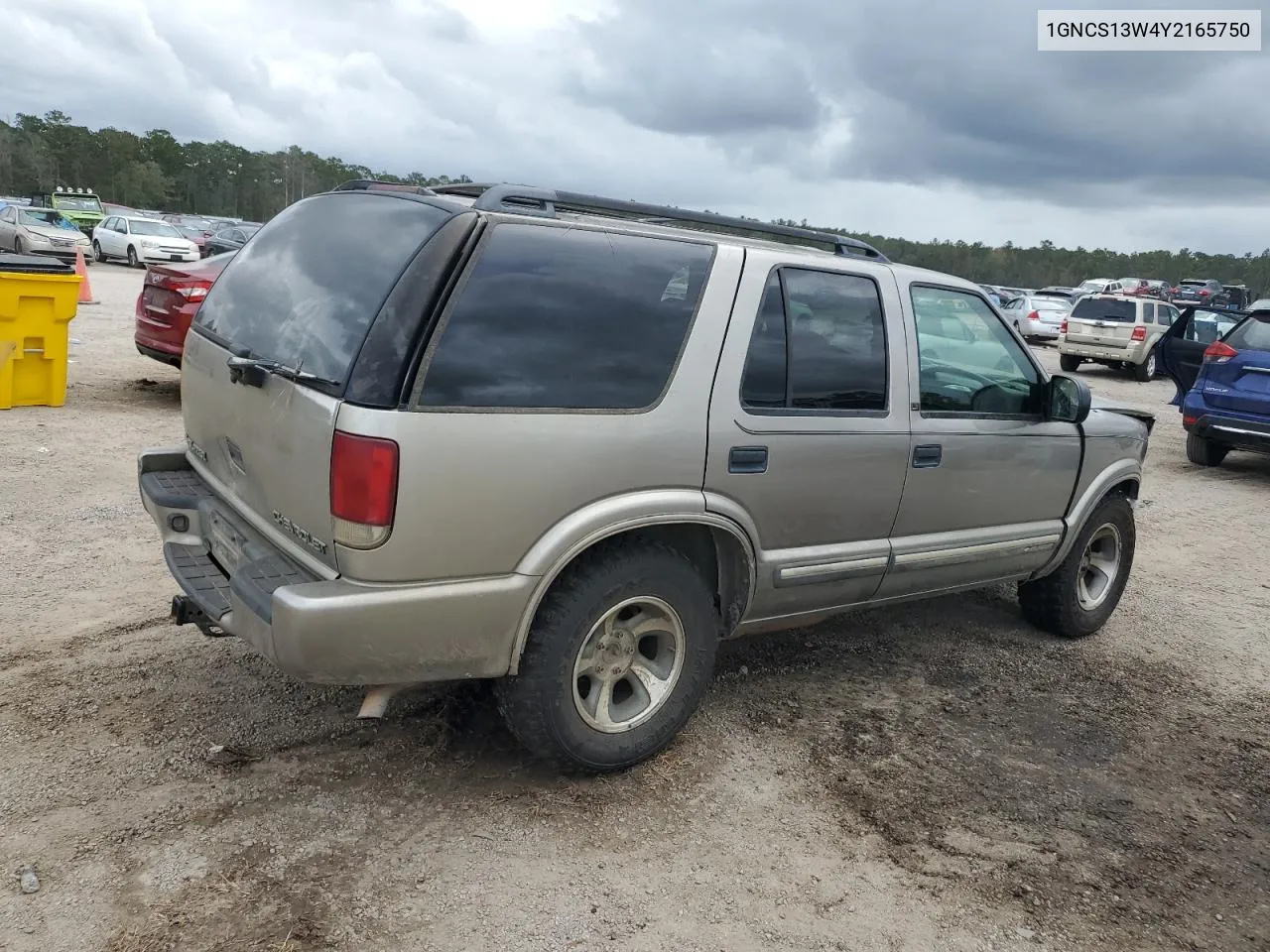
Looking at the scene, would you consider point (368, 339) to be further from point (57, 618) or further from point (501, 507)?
point (57, 618)

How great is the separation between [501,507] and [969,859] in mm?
1849

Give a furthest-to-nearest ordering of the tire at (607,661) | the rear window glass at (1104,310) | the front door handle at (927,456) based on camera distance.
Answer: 1. the rear window glass at (1104,310)
2. the front door handle at (927,456)
3. the tire at (607,661)

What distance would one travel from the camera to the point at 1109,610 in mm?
5324

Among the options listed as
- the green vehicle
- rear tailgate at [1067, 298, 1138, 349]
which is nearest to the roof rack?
rear tailgate at [1067, 298, 1138, 349]

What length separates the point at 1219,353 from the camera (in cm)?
975

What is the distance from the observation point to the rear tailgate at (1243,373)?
9.37 m

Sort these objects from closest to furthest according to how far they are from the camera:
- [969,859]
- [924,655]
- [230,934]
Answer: [230,934]
[969,859]
[924,655]

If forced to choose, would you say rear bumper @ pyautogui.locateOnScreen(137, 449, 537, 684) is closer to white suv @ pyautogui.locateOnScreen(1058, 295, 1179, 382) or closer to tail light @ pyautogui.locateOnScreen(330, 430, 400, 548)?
tail light @ pyautogui.locateOnScreen(330, 430, 400, 548)

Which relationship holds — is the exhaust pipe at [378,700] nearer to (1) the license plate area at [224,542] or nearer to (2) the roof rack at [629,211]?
(1) the license plate area at [224,542]

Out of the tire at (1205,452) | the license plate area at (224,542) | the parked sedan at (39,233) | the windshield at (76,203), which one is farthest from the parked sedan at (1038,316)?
the windshield at (76,203)

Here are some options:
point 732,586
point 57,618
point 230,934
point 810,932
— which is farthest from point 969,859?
point 57,618

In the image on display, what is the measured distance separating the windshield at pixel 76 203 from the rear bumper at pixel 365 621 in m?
45.0

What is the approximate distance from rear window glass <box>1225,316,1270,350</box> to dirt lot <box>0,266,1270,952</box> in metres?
5.76

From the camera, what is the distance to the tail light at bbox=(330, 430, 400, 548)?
2.67 meters
